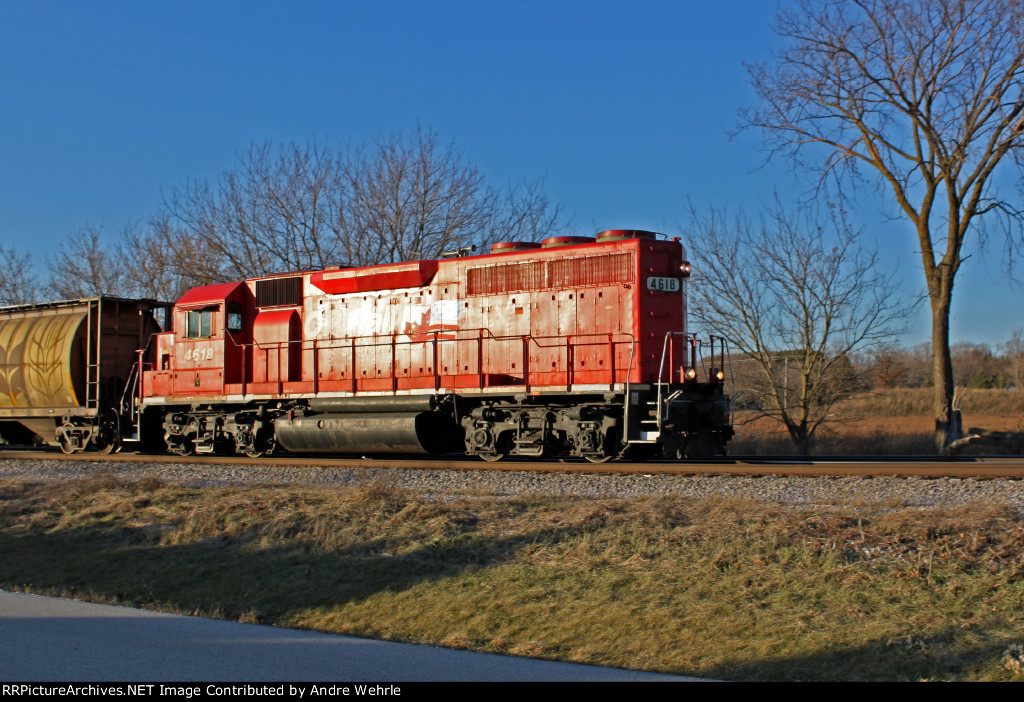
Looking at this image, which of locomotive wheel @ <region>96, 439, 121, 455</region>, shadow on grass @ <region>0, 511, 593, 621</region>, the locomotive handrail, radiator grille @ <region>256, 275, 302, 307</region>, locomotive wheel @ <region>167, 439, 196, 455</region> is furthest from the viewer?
locomotive wheel @ <region>96, 439, 121, 455</region>

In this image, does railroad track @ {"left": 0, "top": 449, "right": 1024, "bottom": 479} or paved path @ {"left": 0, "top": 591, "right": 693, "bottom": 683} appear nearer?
paved path @ {"left": 0, "top": 591, "right": 693, "bottom": 683}

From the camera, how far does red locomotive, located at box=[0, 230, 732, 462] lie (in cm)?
1303

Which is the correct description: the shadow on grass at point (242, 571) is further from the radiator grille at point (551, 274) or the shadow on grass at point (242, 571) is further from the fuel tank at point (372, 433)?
the radiator grille at point (551, 274)

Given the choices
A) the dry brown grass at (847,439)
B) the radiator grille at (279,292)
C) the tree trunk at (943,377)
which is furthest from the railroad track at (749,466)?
the dry brown grass at (847,439)

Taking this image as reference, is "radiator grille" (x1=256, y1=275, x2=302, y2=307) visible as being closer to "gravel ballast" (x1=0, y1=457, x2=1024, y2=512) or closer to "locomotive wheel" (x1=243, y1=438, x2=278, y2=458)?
"locomotive wheel" (x1=243, y1=438, x2=278, y2=458)

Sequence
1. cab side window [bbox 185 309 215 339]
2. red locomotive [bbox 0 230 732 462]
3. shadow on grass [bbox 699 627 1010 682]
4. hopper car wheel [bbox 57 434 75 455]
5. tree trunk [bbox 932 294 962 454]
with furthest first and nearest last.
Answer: hopper car wheel [bbox 57 434 75 455], cab side window [bbox 185 309 215 339], tree trunk [bbox 932 294 962 454], red locomotive [bbox 0 230 732 462], shadow on grass [bbox 699 627 1010 682]

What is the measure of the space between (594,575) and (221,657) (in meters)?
3.25

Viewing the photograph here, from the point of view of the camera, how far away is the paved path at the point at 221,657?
4.07m

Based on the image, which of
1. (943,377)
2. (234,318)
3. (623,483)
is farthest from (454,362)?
(943,377)

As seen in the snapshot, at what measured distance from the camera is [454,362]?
1492 cm

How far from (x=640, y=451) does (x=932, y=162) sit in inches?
384

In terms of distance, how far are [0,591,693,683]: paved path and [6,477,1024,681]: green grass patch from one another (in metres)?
1.19

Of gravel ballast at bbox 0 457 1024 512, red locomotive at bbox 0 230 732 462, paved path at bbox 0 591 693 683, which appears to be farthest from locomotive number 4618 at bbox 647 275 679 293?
paved path at bbox 0 591 693 683
